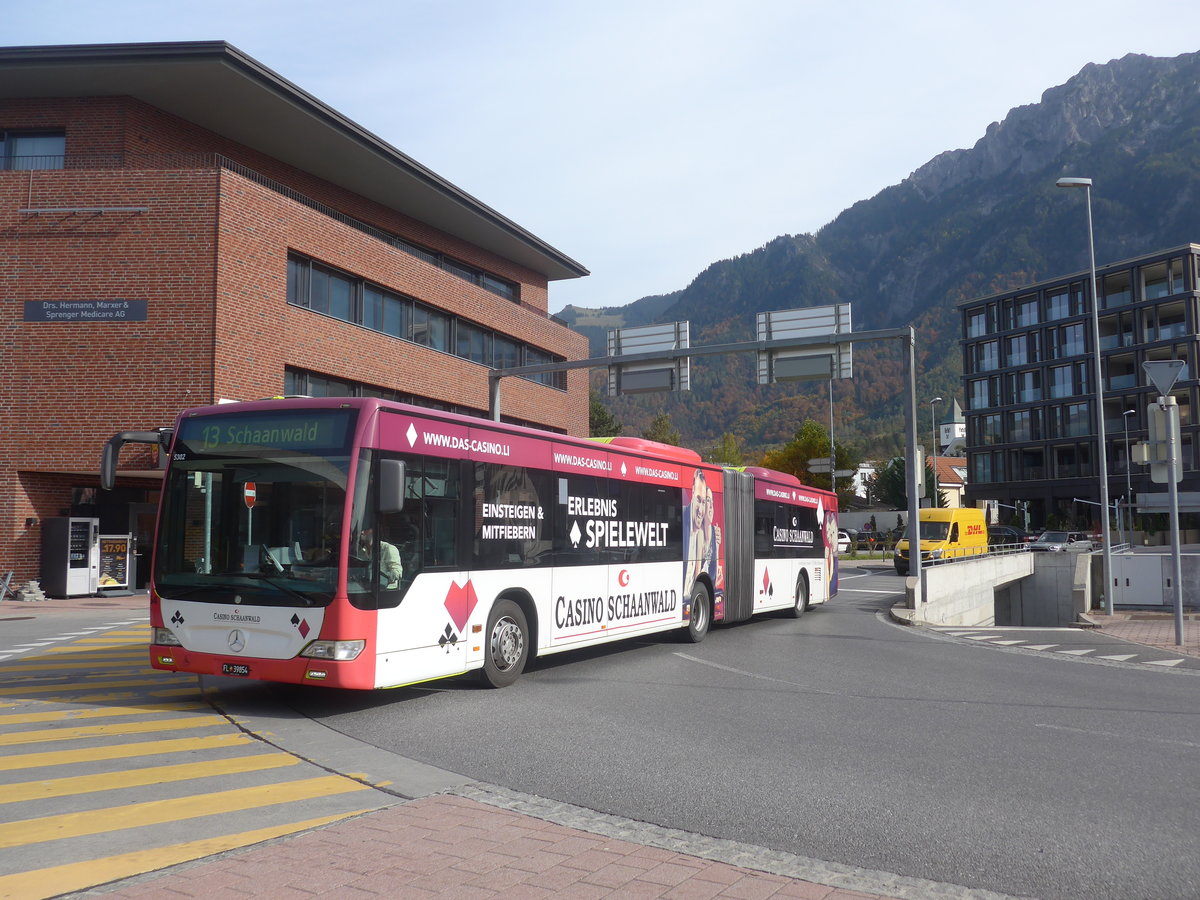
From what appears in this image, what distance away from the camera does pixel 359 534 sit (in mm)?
8359

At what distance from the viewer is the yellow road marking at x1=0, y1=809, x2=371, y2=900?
425cm

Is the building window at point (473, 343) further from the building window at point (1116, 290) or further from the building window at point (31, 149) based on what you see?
the building window at point (1116, 290)

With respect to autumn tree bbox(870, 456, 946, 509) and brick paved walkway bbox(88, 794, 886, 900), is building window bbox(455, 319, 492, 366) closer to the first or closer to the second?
brick paved walkway bbox(88, 794, 886, 900)

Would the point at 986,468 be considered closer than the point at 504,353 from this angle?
No

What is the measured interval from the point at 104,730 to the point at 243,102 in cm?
2160

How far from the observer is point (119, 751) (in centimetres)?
704

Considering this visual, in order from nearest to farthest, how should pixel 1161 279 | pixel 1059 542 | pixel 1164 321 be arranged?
pixel 1059 542
pixel 1164 321
pixel 1161 279

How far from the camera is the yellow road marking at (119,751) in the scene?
6.67 m

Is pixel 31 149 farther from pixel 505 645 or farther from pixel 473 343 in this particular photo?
pixel 505 645

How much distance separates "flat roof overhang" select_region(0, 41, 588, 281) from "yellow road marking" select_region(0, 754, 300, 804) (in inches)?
825

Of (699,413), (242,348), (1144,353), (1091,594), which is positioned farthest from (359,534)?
(699,413)

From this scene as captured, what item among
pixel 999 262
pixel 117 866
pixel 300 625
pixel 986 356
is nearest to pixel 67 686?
pixel 300 625

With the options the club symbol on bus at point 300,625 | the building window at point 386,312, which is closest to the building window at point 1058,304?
the building window at point 386,312

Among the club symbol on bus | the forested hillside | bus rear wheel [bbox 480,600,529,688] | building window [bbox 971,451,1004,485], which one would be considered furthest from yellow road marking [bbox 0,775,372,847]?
the forested hillside
